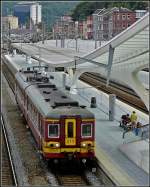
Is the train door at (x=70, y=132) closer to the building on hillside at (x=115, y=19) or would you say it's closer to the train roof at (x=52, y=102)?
the train roof at (x=52, y=102)

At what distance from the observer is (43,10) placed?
8088 cm

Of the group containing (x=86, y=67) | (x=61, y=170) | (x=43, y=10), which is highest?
(x=43, y=10)

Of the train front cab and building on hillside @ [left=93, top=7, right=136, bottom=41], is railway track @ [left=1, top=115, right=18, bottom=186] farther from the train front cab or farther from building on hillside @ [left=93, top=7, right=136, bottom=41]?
building on hillside @ [left=93, top=7, right=136, bottom=41]

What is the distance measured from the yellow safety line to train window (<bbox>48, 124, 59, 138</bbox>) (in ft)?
5.97

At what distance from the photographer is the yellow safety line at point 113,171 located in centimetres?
1507

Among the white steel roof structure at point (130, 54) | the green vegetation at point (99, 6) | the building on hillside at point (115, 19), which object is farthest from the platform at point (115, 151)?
the green vegetation at point (99, 6)

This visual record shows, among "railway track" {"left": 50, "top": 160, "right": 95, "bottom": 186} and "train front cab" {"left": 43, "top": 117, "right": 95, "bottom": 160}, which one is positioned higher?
"train front cab" {"left": 43, "top": 117, "right": 95, "bottom": 160}

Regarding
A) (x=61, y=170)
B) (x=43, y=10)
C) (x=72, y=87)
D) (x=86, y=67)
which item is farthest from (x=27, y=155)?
(x=43, y=10)

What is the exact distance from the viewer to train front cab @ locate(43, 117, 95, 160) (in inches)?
648

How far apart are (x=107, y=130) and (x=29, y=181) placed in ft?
24.8

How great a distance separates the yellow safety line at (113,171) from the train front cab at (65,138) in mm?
998

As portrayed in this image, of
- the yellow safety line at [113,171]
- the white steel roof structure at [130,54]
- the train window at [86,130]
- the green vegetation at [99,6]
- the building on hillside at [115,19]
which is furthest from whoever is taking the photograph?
the green vegetation at [99,6]

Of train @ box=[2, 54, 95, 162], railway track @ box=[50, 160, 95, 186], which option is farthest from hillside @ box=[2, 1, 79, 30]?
train @ box=[2, 54, 95, 162]

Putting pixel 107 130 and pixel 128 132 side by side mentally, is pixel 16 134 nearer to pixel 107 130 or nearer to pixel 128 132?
pixel 107 130
